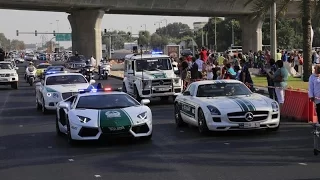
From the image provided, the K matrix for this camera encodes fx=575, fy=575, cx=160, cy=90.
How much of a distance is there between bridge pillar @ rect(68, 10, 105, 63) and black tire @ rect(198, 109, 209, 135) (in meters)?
44.2

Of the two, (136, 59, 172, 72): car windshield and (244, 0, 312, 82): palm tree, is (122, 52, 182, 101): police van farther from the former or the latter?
(244, 0, 312, 82): palm tree

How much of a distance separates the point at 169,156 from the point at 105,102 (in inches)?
116

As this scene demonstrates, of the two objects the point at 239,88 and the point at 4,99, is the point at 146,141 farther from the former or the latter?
the point at 4,99

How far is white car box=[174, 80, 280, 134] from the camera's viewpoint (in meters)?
13.2

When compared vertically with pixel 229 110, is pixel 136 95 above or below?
below

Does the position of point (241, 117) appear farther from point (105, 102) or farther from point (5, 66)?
point (5, 66)

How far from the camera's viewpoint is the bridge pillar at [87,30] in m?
57.2

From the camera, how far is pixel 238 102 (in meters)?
13.5

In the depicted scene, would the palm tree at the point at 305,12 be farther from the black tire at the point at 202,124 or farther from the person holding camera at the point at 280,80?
the black tire at the point at 202,124

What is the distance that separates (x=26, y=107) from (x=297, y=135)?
45.1 feet

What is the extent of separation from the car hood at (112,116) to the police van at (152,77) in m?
10.1

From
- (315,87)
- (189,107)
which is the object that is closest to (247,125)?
(315,87)

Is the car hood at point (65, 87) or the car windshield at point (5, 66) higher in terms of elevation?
the car windshield at point (5, 66)

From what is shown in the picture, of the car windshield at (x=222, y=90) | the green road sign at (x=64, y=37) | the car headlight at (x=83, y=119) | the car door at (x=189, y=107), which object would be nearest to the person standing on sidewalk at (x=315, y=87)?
the car windshield at (x=222, y=90)
